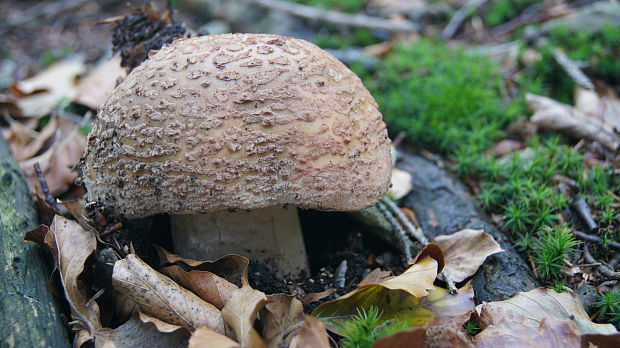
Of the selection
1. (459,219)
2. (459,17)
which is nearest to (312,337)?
(459,219)

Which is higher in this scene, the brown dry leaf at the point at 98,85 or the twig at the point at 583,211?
the brown dry leaf at the point at 98,85

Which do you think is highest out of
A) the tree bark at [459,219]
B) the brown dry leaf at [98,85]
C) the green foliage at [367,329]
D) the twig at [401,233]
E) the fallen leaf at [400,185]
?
the brown dry leaf at [98,85]

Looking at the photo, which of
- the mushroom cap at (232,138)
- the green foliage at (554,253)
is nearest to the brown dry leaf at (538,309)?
the green foliage at (554,253)

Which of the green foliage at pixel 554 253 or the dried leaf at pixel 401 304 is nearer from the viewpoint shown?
the dried leaf at pixel 401 304

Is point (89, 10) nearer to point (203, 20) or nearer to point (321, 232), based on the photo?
point (203, 20)

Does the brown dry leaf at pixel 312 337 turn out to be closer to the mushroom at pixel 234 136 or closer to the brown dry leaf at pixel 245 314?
the brown dry leaf at pixel 245 314

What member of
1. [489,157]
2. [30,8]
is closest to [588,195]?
[489,157]

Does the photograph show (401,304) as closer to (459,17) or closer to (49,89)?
(49,89)

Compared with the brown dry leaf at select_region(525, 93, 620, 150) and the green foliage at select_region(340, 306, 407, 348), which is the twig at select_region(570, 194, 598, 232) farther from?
the green foliage at select_region(340, 306, 407, 348)
